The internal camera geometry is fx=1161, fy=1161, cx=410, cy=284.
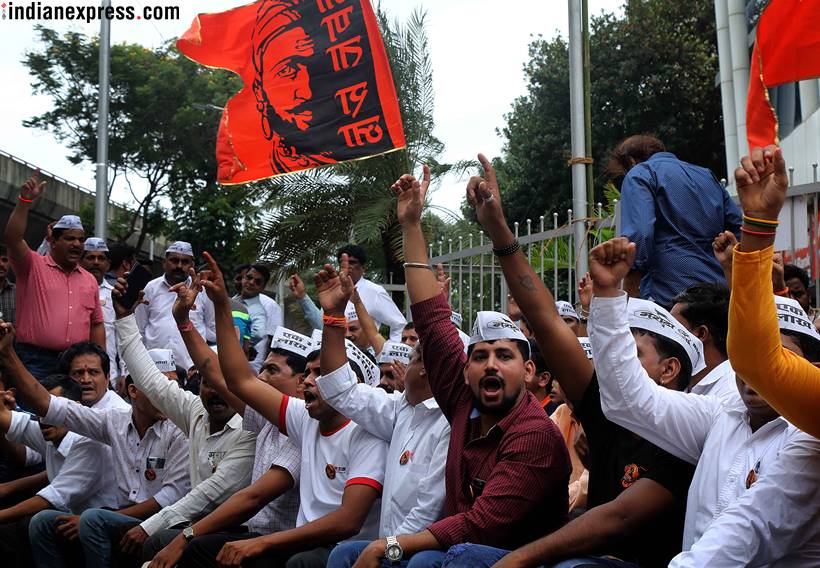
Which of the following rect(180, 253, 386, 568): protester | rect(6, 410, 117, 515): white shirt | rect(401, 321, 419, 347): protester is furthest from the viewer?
rect(401, 321, 419, 347): protester

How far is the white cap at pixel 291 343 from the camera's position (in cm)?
735

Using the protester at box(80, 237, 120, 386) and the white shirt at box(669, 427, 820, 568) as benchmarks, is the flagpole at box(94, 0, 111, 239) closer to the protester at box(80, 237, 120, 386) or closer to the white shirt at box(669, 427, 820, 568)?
the protester at box(80, 237, 120, 386)

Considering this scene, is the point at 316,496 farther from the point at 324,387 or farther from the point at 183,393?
the point at 183,393

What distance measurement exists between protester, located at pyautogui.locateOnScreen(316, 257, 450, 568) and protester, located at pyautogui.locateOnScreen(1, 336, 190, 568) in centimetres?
218

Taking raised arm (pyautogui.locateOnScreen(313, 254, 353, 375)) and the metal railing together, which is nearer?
raised arm (pyautogui.locateOnScreen(313, 254, 353, 375))

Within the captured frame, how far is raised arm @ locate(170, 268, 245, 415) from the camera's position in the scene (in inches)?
288

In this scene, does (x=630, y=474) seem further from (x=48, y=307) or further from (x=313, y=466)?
(x=48, y=307)

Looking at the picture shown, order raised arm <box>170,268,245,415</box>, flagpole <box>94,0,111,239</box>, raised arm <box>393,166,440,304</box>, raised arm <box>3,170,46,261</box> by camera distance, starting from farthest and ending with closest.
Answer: flagpole <box>94,0,111,239</box>, raised arm <box>3,170,46,261</box>, raised arm <box>170,268,245,415</box>, raised arm <box>393,166,440,304</box>

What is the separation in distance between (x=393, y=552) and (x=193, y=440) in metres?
2.96

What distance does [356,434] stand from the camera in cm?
643

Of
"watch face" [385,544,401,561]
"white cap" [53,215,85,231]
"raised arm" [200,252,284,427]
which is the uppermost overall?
"white cap" [53,215,85,231]

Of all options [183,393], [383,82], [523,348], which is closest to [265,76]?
[383,82]

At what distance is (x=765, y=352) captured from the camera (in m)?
3.31

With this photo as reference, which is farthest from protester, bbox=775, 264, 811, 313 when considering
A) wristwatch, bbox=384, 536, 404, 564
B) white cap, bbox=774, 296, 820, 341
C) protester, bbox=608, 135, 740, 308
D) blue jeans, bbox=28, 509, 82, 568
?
blue jeans, bbox=28, 509, 82, 568
